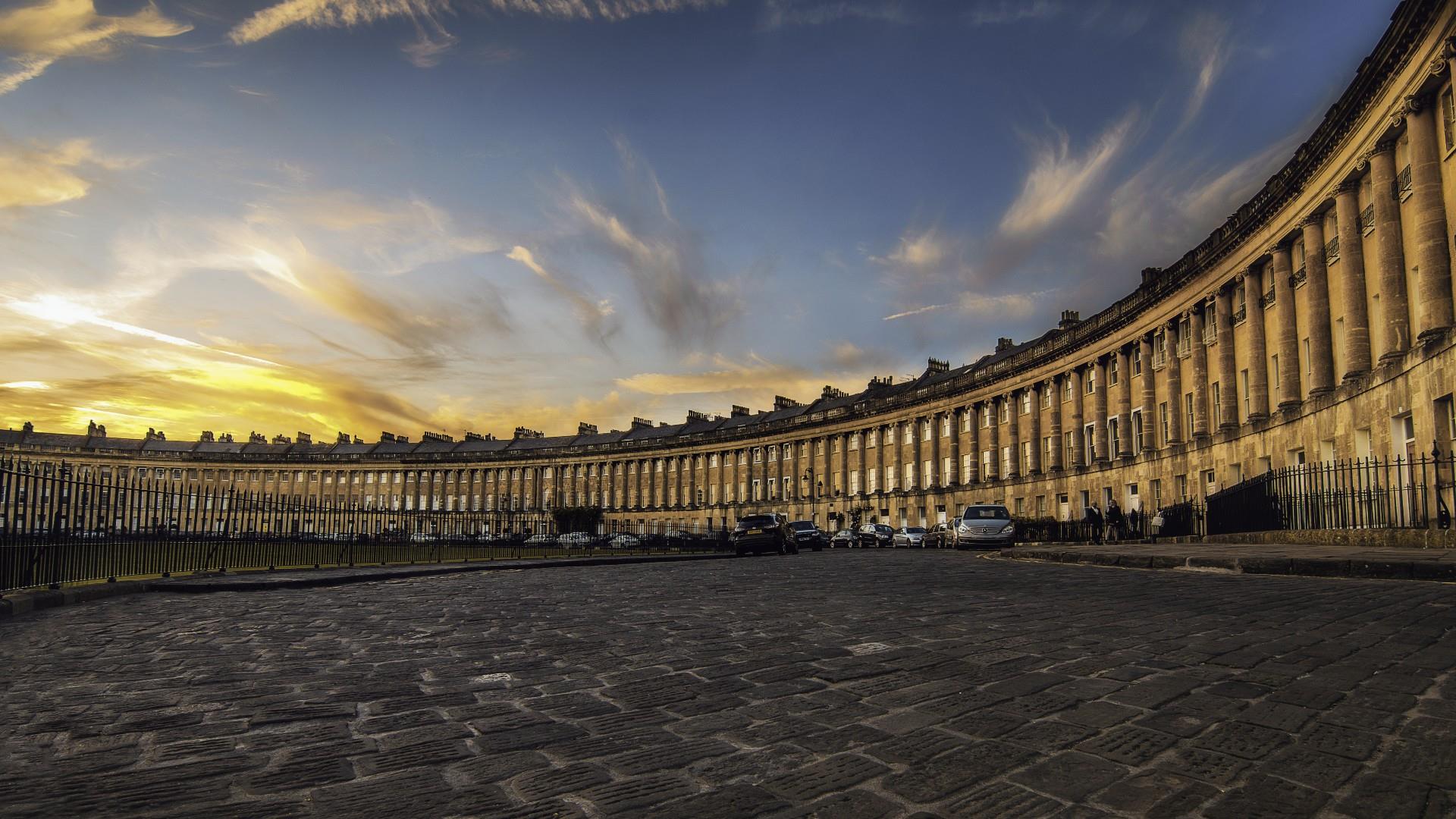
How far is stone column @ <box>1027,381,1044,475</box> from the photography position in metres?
53.8

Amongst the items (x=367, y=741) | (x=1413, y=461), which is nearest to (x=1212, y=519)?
(x=1413, y=461)

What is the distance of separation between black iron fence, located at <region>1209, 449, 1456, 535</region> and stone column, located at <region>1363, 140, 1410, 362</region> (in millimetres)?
3289

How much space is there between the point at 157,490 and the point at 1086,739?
17.9 meters

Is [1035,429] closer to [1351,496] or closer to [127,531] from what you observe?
Answer: [1351,496]

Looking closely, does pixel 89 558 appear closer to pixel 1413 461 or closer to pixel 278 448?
pixel 1413 461

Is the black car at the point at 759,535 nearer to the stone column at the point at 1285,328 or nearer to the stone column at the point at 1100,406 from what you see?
the stone column at the point at 1285,328

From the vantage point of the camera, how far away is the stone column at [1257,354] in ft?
104

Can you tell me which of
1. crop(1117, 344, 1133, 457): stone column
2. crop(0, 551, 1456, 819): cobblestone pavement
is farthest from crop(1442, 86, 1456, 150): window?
crop(1117, 344, 1133, 457): stone column

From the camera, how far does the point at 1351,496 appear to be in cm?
2017

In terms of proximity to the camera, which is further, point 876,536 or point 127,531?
point 876,536

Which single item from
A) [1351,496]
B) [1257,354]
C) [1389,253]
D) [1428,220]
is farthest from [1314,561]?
[1257,354]

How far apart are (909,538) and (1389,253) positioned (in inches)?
1199

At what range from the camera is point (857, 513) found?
74062mm

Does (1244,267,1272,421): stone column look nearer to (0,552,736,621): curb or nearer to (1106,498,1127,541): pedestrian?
(1106,498,1127,541): pedestrian
